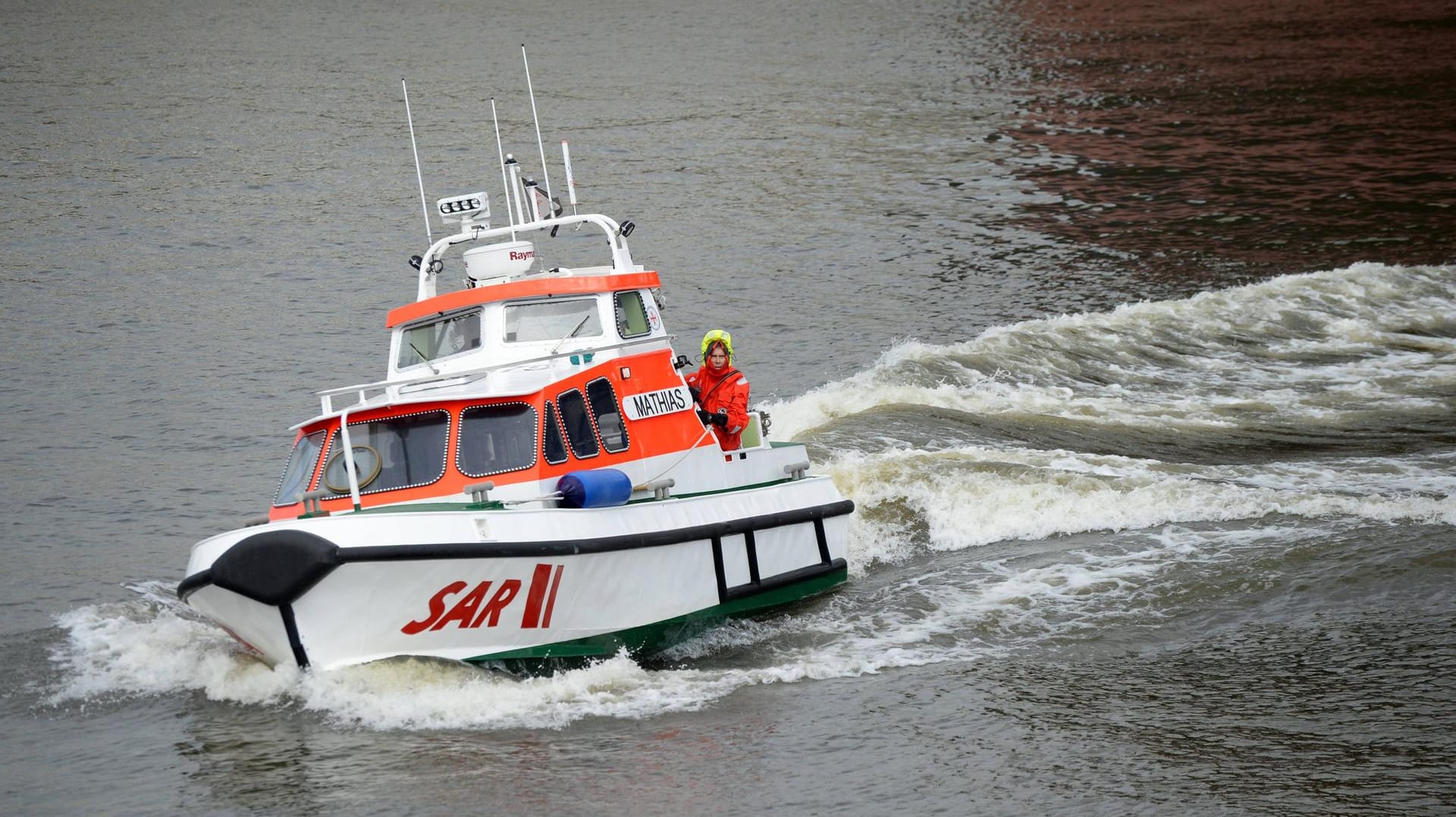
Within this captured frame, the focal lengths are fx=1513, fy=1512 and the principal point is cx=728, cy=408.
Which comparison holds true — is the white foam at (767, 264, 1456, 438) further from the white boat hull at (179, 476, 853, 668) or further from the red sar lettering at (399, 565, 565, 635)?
the red sar lettering at (399, 565, 565, 635)

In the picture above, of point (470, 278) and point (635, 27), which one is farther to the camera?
point (635, 27)

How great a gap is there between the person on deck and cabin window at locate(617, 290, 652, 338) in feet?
2.03

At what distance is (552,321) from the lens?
12.2 m

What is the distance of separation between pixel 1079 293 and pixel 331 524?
57.2 ft

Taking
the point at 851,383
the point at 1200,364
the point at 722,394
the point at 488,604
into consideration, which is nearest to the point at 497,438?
the point at 488,604

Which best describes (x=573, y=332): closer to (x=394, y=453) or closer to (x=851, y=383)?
(x=394, y=453)

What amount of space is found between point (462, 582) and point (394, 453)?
141 cm

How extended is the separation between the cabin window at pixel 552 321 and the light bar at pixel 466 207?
3.16 feet

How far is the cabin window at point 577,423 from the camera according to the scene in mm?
11102

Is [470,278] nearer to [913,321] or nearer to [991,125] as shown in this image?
[913,321]

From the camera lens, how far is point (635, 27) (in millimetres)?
43094

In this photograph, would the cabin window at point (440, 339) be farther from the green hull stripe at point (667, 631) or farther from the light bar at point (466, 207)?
the green hull stripe at point (667, 631)

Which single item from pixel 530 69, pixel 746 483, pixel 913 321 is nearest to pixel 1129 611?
pixel 746 483

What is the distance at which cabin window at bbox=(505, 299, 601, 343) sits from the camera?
39.5 feet
